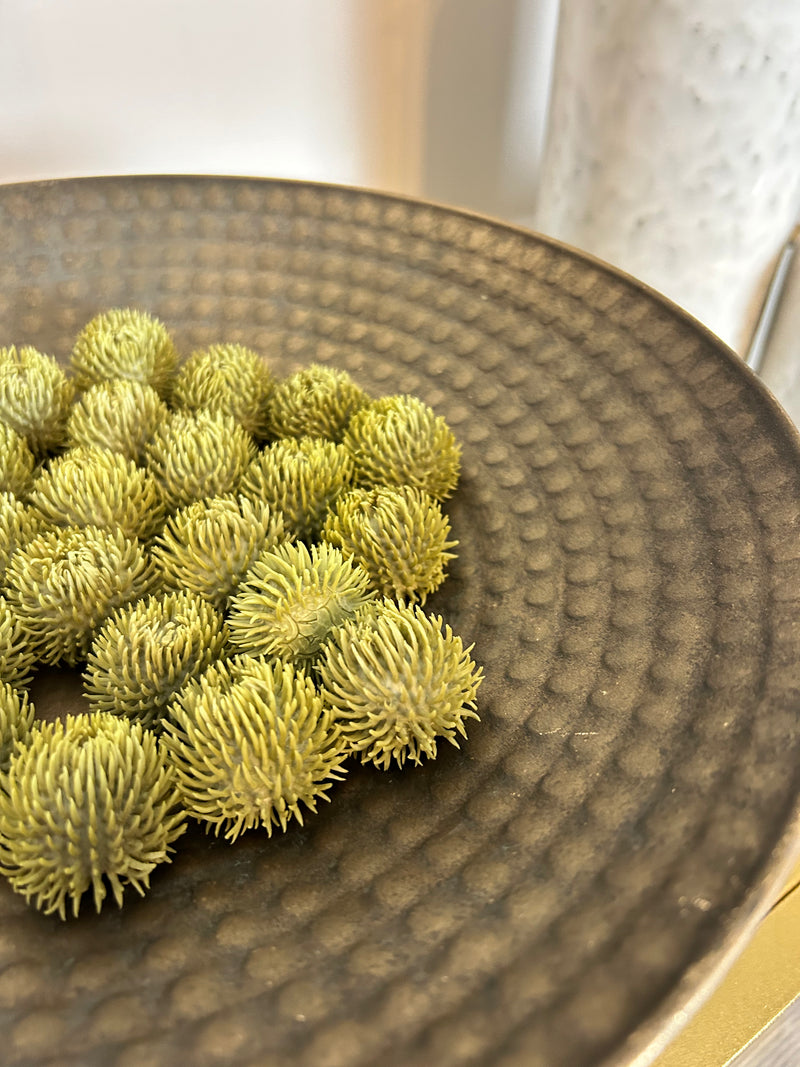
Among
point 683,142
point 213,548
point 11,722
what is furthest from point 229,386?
point 683,142

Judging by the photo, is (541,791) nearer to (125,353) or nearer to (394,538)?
(394,538)

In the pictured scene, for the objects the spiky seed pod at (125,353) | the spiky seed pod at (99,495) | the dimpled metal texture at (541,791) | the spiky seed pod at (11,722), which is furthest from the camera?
the spiky seed pod at (125,353)

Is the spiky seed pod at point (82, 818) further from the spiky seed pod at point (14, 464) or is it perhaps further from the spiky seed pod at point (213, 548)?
the spiky seed pod at point (14, 464)

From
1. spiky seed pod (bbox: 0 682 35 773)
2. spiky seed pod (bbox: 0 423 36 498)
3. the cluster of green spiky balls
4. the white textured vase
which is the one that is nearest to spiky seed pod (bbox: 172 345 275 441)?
the cluster of green spiky balls

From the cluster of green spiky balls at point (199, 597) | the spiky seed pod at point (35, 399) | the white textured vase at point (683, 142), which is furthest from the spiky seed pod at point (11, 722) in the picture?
the white textured vase at point (683, 142)

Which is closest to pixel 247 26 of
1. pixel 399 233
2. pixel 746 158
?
pixel 399 233

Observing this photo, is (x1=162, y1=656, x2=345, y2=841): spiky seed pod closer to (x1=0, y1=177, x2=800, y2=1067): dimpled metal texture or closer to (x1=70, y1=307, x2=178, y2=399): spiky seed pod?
(x1=0, y1=177, x2=800, y2=1067): dimpled metal texture
